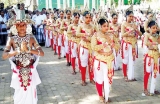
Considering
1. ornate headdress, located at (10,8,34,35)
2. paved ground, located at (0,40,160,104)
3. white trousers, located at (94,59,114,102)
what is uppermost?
Answer: ornate headdress, located at (10,8,34,35)

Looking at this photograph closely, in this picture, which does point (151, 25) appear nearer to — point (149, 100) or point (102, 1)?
point (149, 100)

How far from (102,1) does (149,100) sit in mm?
27727

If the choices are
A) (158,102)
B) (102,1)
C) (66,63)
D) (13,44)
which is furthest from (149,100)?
(102,1)

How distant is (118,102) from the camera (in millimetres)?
5648

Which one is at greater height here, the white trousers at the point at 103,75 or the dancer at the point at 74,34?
the dancer at the point at 74,34

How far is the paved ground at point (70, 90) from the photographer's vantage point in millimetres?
5801

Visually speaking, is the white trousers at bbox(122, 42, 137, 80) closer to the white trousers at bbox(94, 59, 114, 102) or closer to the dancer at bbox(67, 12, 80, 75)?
the dancer at bbox(67, 12, 80, 75)

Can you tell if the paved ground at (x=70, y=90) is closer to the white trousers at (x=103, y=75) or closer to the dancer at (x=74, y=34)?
the white trousers at (x=103, y=75)

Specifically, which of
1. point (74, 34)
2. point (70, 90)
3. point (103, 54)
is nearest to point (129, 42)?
point (74, 34)

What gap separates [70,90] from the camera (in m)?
6.58

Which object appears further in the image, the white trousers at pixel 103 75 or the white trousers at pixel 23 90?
the white trousers at pixel 103 75

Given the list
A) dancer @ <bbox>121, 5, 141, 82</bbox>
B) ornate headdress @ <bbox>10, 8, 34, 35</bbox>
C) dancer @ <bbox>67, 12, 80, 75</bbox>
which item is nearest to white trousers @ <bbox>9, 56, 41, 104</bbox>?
ornate headdress @ <bbox>10, 8, 34, 35</bbox>

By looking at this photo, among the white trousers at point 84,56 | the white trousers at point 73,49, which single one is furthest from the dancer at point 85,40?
the white trousers at point 73,49

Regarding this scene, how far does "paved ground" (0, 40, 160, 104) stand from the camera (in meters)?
5.80
